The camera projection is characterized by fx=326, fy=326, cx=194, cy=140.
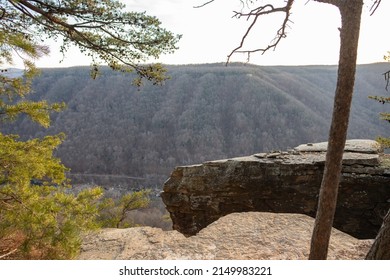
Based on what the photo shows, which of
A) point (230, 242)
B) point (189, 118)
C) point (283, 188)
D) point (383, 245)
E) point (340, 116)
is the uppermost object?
point (340, 116)

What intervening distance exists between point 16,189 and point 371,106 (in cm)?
8222

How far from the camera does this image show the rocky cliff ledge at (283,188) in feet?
25.8

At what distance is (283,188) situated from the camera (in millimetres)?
8266

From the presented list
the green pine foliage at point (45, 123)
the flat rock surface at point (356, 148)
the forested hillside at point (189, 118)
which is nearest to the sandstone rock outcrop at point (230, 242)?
the green pine foliage at point (45, 123)

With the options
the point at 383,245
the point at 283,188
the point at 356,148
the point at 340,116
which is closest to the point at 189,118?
the point at 356,148

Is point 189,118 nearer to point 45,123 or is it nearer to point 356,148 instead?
point 356,148

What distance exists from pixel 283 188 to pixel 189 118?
6711 cm

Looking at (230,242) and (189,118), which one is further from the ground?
(230,242)

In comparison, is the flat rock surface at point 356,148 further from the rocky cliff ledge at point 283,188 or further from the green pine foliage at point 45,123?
the green pine foliage at point 45,123

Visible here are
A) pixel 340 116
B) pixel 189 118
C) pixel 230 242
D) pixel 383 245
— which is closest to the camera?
pixel 383 245

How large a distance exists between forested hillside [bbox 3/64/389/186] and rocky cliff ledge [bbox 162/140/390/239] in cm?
4832

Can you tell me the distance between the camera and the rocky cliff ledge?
7859 millimetres

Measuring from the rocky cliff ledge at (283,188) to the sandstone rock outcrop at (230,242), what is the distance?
4.90ft

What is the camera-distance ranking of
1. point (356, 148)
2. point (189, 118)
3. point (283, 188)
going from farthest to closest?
point (189, 118)
point (356, 148)
point (283, 188)
